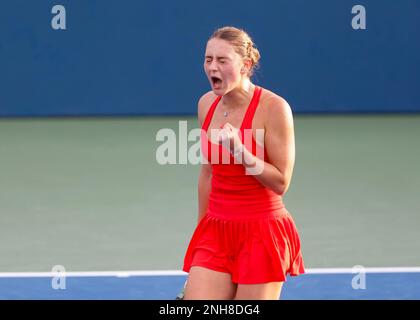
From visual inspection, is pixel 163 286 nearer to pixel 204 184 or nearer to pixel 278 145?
pixel 204 184

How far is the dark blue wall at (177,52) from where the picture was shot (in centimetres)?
1324

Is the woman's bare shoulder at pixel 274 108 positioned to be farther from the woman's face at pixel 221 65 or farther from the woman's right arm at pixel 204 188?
the woman's right arm at pixel 204 188

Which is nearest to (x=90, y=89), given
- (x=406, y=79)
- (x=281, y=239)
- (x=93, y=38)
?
(x=93, y=38)

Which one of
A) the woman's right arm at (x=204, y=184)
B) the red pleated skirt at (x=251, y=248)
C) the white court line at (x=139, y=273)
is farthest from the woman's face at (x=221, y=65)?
the white court line at (x=139, y=273)

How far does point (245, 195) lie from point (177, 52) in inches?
333

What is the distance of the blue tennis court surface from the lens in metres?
7.02

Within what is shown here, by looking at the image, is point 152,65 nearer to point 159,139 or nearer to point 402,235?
point 159,139

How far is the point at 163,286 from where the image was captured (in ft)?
23.8

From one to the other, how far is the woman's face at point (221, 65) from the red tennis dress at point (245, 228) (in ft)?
0.60

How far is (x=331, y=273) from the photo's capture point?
7.51 m

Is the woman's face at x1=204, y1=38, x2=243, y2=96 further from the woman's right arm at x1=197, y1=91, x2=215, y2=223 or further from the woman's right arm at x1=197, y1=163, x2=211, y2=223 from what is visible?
the woman's right arm at x1=197, y1=163, x2=211, y2=223
